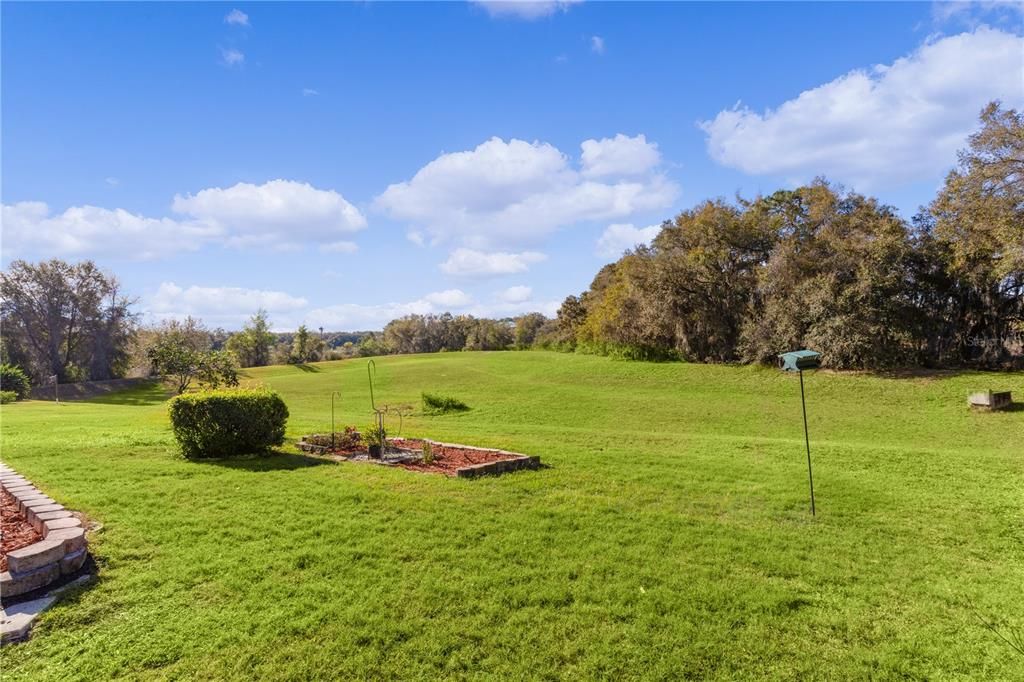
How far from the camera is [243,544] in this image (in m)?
4.84

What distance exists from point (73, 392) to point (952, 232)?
147 feet

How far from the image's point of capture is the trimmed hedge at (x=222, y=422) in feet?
27.5

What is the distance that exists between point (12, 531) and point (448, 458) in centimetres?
543

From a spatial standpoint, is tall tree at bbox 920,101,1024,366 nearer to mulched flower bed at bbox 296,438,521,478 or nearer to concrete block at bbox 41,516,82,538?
mulched flower bed at bbox 296,438,521,478

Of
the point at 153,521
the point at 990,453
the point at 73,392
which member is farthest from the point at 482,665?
A: the point at 73,392

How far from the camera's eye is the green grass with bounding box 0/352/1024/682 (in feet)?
11.2

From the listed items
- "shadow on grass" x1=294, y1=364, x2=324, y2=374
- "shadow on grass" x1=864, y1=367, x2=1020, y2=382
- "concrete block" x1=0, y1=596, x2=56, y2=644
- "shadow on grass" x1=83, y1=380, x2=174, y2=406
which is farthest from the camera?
"shadow on grass" x1=294, y1=364, x2=324, y2=374

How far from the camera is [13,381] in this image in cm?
2842

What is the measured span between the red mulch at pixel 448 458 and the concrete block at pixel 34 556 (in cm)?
450

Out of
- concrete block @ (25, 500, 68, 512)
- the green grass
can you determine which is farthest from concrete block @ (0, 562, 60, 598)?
concrete block @ (25, 500, 68, 512)

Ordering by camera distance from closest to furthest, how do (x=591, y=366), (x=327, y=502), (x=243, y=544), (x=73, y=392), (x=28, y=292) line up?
1. (x=243, y=544)
2. (x=327, y=502)
3. (x=591, y=366)
4. (x=73, y=392)
5. (x=28, y=292)

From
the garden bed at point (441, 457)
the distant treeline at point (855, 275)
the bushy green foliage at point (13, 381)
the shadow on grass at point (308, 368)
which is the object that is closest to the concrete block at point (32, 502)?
the garden bed at point (441, 457)

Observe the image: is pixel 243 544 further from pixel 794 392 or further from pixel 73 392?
pixel 73 392

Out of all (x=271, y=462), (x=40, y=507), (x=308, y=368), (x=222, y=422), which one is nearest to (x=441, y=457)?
(x=271, y=462)
